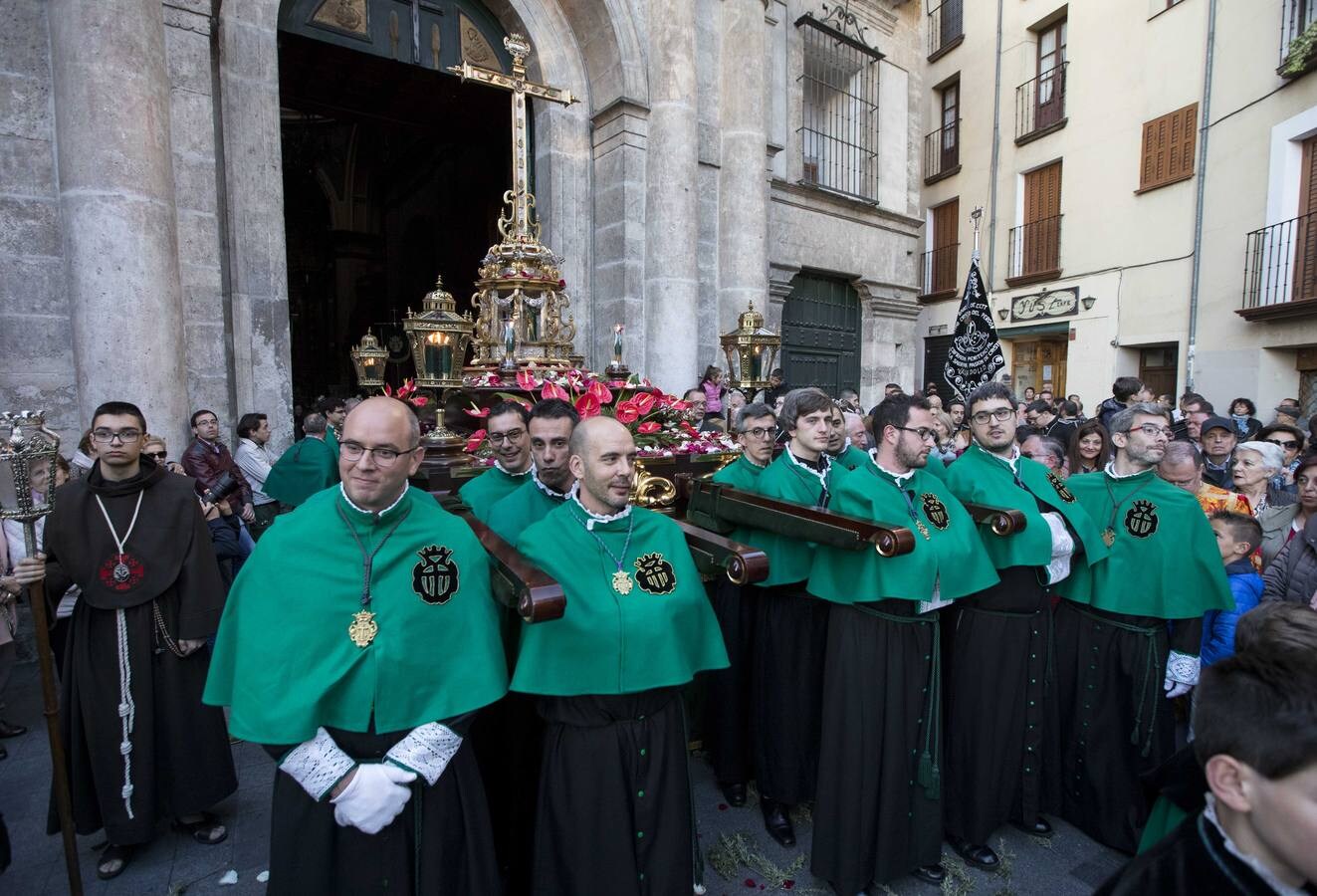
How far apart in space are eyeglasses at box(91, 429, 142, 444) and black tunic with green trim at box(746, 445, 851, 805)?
275cm

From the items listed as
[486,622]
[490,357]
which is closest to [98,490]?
[486,622]

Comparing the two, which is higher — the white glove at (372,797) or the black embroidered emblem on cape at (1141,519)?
the black embroidered emblem on cape at (1141,519)

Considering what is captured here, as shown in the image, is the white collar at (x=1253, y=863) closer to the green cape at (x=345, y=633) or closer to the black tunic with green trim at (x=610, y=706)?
the black tunic with green trim at (x=610, y=706)

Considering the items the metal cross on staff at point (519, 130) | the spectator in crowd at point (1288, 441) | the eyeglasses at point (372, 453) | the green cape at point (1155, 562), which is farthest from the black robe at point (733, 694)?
the spectator in crowd at point (1288, 441)

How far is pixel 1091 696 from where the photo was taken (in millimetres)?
3152

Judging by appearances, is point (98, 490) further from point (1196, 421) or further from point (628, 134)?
point (1196, 421)

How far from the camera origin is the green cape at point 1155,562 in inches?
117

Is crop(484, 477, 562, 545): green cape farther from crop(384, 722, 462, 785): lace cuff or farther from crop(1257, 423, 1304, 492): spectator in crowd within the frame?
crop(1257, 423, 1304, 492): spectator in crowd

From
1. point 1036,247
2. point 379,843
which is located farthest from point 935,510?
point 1036,247

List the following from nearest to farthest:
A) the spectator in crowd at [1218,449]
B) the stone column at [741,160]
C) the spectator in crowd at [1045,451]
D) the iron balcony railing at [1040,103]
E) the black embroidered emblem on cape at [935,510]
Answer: the black embroidered emblem on cape at [935,510] → the spectator in crowd at [1045,451] → the spectator in crowd at [1218,449] → the stone column at [741,160] → the iron balcony railing at [1040,103]

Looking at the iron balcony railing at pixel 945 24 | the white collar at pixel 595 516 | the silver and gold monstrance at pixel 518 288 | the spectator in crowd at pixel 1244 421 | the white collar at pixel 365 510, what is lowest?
the white collar at pixel 595 516

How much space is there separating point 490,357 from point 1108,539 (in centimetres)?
443

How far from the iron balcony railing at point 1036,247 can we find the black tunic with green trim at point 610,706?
53.0 feet

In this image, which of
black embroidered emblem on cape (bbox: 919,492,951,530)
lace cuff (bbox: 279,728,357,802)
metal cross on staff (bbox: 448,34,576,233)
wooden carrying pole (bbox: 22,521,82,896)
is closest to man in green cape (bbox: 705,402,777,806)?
black embroidered emblem on cape (bbox: 919,492,951,530)
